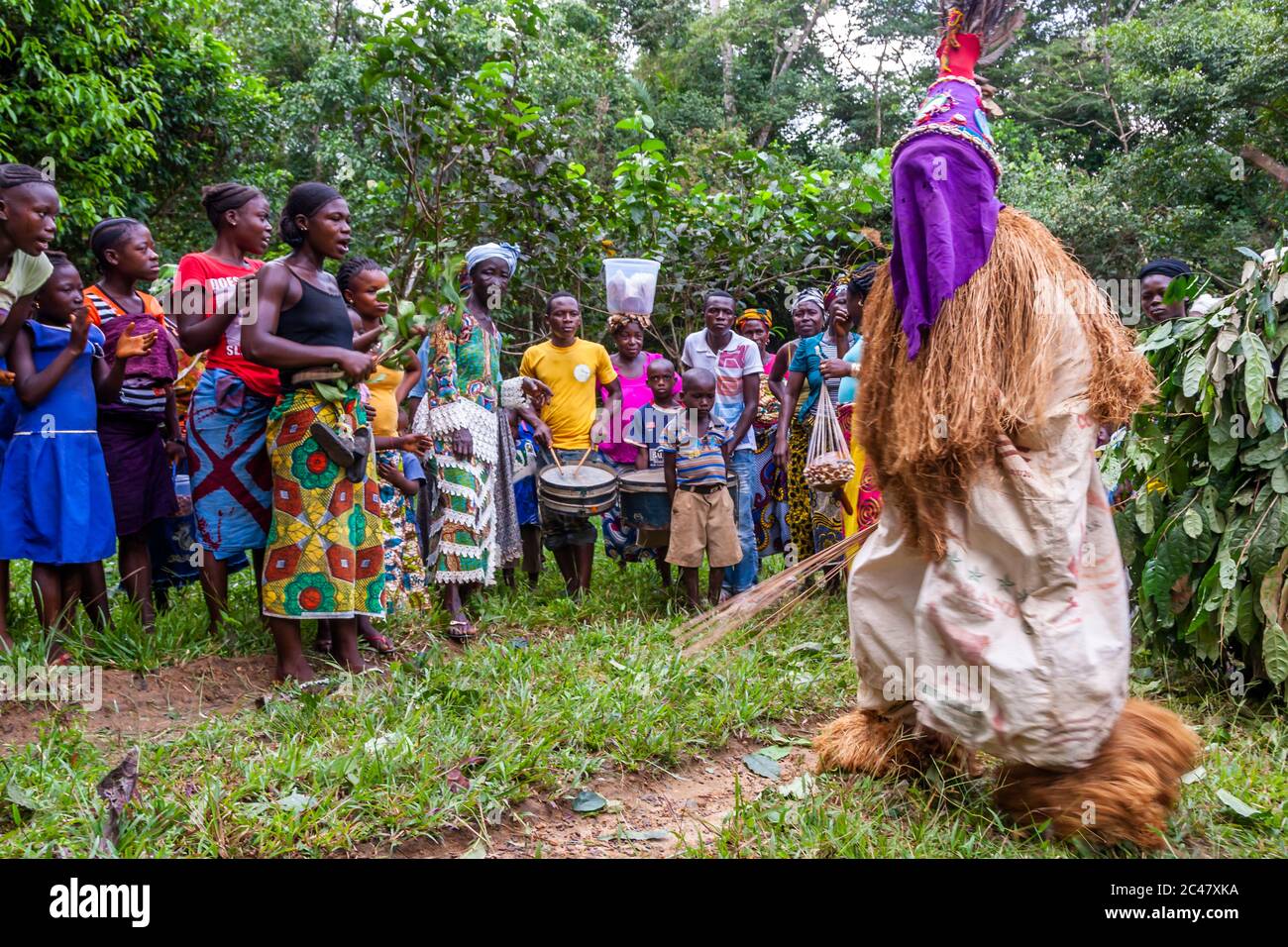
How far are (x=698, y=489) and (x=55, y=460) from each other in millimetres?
3190

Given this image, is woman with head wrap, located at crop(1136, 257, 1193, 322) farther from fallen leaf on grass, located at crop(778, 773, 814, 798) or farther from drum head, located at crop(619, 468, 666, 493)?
fallen leaf on grass, located at crop(778, 773, 814, 798)

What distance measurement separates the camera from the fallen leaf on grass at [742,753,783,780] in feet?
12.0

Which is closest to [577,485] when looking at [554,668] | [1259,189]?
[554,668]

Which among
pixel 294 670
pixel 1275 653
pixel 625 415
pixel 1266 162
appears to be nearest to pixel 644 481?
pixel 625 415

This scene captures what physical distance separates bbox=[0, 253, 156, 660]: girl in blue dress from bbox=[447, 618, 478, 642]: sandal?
1.57m

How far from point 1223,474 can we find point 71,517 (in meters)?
4.77

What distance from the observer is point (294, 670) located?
13.8ft

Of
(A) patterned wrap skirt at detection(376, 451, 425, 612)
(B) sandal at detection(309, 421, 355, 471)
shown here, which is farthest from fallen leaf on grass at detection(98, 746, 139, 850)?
(A) patterned wrap skirt at detection(376, 451, 425, 612)

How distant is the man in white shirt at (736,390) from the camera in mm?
6285

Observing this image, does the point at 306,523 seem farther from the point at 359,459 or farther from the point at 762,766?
the point at 762,766

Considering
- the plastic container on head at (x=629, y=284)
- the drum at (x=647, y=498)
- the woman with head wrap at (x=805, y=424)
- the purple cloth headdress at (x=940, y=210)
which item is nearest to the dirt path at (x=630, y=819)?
the purple cloth headdress at (x=940, y=210)

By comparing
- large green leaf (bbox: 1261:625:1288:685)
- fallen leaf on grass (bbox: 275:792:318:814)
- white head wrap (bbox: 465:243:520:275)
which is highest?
white head wrap (bbox: 465:243:520:275)

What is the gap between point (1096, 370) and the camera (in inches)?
118
